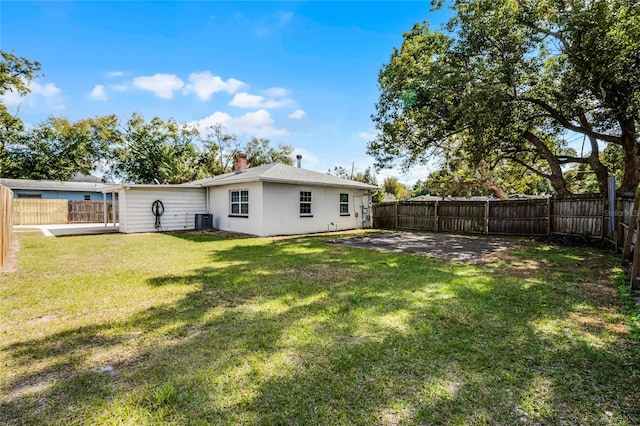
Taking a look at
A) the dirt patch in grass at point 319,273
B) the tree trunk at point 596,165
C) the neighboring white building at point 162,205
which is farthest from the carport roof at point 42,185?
the tree trunk at point 596,165

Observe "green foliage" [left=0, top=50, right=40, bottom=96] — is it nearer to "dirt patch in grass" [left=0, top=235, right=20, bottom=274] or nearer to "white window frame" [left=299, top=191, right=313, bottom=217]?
"dirt patch in grass" [left=0, top=235, right=20, bottom=274]

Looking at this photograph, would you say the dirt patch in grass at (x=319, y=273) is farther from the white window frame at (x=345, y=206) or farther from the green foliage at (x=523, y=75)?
the white window frame at (x=345, y=206)

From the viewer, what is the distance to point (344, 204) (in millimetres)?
15469

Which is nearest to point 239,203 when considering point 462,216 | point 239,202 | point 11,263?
point 239,202

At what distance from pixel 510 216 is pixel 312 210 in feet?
27.9

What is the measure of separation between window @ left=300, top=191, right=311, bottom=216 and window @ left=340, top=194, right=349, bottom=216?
7.19 ft

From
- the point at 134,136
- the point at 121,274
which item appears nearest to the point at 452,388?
the point at 121,274

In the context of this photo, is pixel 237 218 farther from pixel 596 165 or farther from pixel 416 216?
pixel 596 165

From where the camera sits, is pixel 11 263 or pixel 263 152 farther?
pixel 263 152

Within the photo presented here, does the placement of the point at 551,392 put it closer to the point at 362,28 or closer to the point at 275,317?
the point at 275,317

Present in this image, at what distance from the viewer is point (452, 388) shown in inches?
88.5

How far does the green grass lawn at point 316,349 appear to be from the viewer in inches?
80.4

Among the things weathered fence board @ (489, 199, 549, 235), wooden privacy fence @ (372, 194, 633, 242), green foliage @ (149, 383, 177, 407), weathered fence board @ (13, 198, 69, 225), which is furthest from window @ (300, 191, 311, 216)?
Answer: weathered fence board @ (13, 198, 69, 225)

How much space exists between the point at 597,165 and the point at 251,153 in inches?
1115
